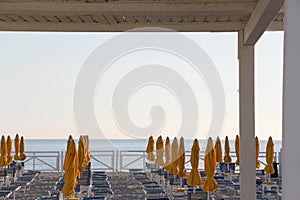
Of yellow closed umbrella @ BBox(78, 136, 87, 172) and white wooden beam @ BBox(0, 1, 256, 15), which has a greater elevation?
white wooden beam @ BBox(0, 1, 256, 15)

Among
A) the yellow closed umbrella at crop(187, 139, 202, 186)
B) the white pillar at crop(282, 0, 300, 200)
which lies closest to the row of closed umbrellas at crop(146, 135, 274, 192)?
the yellow closed umbrella at crop(187, 139, 202, 186)

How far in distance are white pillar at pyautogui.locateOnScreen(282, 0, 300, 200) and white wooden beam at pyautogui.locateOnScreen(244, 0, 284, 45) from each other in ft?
7.22

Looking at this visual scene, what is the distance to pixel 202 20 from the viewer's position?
6.58m

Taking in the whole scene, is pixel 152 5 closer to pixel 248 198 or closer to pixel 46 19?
pixel 46 19

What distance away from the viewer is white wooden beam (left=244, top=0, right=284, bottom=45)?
4608 millimetres

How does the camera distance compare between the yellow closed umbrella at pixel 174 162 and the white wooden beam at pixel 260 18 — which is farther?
the yellow closed umbrella at pixel 174 162

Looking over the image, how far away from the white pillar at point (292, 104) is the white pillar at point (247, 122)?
→ 444 cm

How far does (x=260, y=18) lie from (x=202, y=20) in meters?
1.53

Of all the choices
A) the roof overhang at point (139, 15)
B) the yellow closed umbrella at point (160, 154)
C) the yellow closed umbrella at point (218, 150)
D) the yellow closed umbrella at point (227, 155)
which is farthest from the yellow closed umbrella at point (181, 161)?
the roof overhang at point (139, 15)

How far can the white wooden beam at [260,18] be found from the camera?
15.1 ft

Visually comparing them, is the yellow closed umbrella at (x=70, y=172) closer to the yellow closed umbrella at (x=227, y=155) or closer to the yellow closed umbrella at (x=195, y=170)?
the yellow closed umbrella at (x=195, y=170)

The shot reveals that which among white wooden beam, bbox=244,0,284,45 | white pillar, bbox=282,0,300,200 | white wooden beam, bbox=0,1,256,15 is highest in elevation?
white wooden beam, bbox=0,1,256,15

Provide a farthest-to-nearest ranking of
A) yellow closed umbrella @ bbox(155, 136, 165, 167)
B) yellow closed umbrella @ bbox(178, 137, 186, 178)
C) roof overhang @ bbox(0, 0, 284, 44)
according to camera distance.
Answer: yellow closed umbrella @ bbox(155, 136, 165, 167) → yellow closed umbrella @ bbox(178, 137, 186, 178) → roof overhang @ bbox(0, 0, 284, 44)

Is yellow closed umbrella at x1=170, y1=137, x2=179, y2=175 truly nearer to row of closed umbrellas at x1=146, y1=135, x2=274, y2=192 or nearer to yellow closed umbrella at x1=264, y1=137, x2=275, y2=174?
row of closed umbrellas at x1=146, y1=135, x2=274, y2=192
